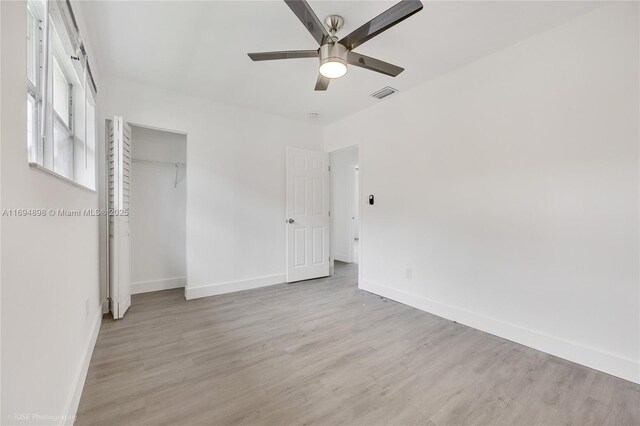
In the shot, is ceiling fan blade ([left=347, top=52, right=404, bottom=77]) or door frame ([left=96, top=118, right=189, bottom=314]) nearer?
ceiling fan blade ([left=347, top=52, right=404, bottom=77])

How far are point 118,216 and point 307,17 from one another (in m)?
2.64

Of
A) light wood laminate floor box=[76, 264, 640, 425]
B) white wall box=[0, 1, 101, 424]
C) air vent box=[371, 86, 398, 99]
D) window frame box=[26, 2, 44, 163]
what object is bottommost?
light wood laminate floor box=[76, 264, 640, 425]

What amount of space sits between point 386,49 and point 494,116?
3.87ft

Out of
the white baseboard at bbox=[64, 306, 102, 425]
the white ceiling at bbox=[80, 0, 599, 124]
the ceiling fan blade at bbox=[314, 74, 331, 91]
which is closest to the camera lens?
the white baseboard at bbox=[64, 306, 102, 425]

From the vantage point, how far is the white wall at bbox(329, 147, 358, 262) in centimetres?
Answer: 594

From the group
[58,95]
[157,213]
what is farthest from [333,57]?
[157,213]

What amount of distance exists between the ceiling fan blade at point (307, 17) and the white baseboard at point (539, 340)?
277cm

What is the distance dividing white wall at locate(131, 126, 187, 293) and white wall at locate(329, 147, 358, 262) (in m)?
3.11

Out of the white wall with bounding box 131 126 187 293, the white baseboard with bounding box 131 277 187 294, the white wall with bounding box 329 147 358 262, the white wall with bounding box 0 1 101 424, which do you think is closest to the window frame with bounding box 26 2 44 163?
the white wall with bounding box 0 1 101 424

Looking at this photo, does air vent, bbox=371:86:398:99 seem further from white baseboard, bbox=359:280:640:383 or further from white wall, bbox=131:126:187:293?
white wall, bbox=131:126:187:293

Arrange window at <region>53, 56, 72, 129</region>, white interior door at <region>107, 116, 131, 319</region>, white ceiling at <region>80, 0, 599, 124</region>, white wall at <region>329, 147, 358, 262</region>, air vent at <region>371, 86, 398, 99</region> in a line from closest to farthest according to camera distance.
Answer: window at <region>53, 56, 72, 129</region>
white ceiling at <region>80, 0, 599, 124</region>
white interior door at <region>107, 116, 131, 319</region>
air vent at <region>371, 86, 398, 99</region>
white wall at <region>329, 147, 358, 262</region>

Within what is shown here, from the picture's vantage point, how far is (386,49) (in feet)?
7.80

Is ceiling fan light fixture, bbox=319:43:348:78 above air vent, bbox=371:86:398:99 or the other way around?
the other way around

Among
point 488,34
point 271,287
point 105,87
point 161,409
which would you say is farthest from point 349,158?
point 161,409
